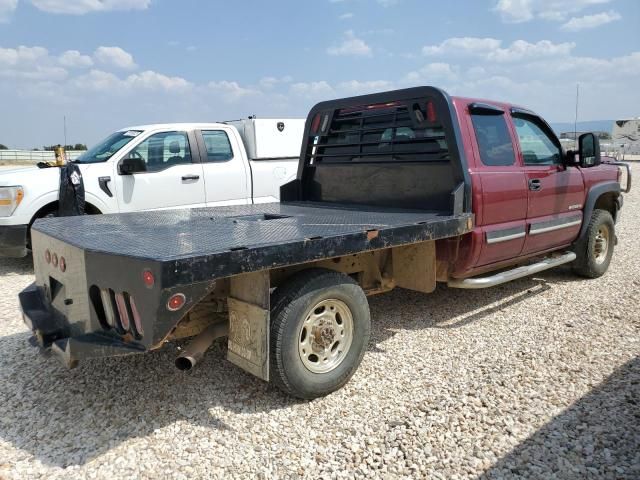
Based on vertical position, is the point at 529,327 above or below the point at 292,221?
below

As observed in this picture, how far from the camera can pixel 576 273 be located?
20.9 ft

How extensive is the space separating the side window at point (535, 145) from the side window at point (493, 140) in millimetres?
244

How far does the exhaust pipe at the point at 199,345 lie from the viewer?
10.2 feet

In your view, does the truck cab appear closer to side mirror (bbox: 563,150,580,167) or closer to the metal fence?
side mirror (bbox: 563,150,580,167)

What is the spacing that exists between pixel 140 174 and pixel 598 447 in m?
6.22

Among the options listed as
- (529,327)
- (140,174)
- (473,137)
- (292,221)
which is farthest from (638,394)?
(140,174)

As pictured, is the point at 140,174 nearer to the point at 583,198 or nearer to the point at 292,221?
the point at 292,221

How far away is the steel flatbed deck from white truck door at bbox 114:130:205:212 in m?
2.70

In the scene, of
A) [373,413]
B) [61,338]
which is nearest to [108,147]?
[61,338]

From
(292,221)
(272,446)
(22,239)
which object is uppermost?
(292,221)

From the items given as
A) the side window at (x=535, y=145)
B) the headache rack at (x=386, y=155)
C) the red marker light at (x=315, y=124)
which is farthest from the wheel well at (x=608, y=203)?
the red marker light at (x=315, y=124)

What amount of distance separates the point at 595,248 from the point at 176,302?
5.54 meters

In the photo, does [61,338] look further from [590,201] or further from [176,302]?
[590,201]

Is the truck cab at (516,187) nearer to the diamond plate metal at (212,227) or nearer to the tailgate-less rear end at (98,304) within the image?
the diamond plate metal at (212,227)
